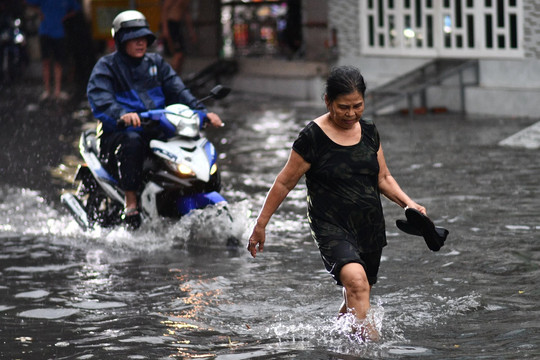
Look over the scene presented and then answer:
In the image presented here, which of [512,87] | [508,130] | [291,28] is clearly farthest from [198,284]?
[291,28]

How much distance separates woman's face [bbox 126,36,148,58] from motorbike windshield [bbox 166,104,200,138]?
0.55 meters

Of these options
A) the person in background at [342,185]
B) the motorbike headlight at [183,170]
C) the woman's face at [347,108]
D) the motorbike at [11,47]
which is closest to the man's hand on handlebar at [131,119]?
the motorbike headlight at [183,170]

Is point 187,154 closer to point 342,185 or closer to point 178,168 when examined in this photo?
point 178,168

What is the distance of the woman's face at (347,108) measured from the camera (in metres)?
5.37

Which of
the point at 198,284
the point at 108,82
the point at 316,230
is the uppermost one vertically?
the point at 108,82

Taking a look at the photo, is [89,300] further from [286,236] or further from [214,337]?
[286,236]

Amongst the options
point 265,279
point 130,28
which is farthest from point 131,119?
point 265,279

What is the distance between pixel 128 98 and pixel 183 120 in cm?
62

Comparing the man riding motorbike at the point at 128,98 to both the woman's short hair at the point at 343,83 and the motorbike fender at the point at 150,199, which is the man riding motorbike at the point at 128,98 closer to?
the motorbike fender at the point at 150,199

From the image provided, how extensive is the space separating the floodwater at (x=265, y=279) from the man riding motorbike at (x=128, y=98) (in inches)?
20.5

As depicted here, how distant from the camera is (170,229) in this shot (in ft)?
27.8

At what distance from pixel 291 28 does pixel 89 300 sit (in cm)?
1475

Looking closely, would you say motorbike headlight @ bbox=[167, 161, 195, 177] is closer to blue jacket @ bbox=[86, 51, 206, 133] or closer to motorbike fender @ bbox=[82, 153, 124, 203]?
blue jacket @ bbox=[86, 51, 206, 133]

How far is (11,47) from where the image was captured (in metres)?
23.5
